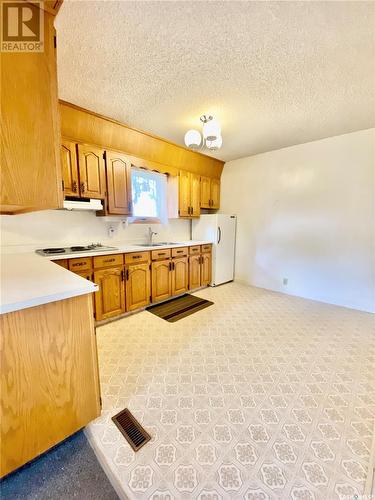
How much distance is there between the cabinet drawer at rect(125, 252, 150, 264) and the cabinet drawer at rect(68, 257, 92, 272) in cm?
48

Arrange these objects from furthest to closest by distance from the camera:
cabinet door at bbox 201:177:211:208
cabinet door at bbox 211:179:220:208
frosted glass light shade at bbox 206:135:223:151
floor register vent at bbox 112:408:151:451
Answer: cabinet door at bbox 211:179:220:208 → cabinet door at bbox 201:177:211:208 → frosted glass light shade at bbox 206:135:223:151 → floor register vent at bbox 112:408:151:451

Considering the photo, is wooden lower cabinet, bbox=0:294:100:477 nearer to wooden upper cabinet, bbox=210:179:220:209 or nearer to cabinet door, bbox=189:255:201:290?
cabinet door, bbox=189:255:201:290

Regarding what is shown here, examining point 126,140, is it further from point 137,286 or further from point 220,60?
point 137,286

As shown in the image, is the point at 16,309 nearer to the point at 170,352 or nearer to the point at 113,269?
the point at 170,352

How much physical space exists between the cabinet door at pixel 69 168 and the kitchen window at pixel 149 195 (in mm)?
1003

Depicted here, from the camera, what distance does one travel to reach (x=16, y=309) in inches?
35.4

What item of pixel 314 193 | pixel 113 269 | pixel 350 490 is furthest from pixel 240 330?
pixel 314 193

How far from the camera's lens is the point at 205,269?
3.91 metres

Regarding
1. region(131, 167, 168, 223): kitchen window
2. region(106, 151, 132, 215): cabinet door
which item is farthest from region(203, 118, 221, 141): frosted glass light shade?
region(131, 167, 168, 223): kitchen window

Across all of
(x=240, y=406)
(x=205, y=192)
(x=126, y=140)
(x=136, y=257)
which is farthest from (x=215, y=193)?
(x=240, y=406)

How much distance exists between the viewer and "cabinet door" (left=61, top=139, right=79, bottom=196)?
7.70 feet

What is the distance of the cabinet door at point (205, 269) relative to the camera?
12.6ft

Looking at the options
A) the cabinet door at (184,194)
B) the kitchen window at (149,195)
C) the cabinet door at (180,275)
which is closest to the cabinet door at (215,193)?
the cabinet door at (184,194)

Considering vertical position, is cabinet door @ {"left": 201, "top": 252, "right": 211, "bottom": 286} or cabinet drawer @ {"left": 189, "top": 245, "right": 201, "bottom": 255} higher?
cabinet drawer @ {"left": 189, "top": 245, "right": 201, "bottom": 255}
